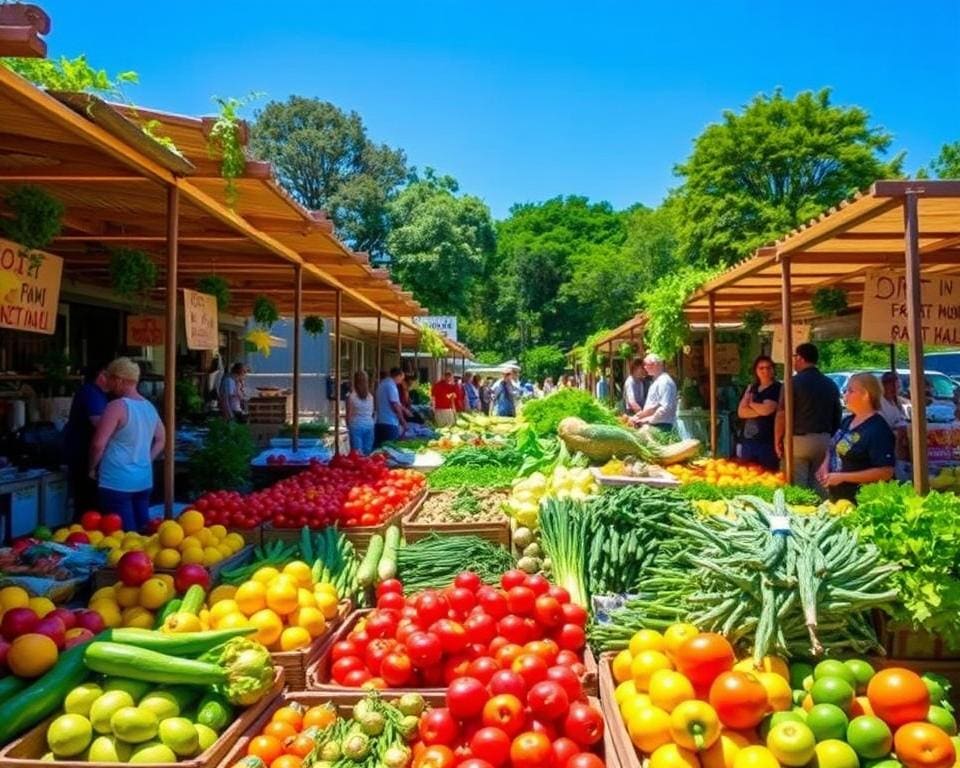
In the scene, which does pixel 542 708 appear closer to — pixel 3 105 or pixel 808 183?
pixel 3 105

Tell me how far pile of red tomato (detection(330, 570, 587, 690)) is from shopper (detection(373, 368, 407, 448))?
890 centimetres

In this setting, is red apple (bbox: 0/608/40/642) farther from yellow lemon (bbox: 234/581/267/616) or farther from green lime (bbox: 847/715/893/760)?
green lime (bbox: 847/715/893/760)

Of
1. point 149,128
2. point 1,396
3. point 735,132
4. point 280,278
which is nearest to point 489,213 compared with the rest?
point 735,132

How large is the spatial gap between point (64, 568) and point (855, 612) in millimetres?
3772

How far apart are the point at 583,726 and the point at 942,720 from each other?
1166mm

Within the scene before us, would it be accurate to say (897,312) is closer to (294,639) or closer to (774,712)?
(774,712)

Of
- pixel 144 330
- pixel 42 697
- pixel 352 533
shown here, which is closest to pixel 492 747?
pixel 42 697

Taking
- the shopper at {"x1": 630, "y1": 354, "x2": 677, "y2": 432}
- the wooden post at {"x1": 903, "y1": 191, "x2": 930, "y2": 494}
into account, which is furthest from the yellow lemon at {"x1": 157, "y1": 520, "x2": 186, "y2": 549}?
the shopper at {"x1": 630, "y1": 354, "x2": 677, "y2": 432}

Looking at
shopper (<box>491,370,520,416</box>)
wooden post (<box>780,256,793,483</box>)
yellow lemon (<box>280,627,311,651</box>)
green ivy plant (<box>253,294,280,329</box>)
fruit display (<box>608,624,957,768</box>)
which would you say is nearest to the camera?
fruit display (<box>608,624,957,768</box>)

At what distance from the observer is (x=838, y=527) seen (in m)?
3.45

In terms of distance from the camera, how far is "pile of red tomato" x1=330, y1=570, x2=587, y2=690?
3199mm

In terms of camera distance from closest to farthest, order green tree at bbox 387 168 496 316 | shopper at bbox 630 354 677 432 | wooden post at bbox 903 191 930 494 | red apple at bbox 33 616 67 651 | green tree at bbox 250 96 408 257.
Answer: red apple at bbox 33 616 67 651, wooden post at bbox 903 191 930 494, shopper at bbox 630 354 677 432, green tree at bbox 387 168 496 316, green tree at bbox 250 96 408 257

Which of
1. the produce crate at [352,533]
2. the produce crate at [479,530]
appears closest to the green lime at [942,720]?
the produce crate at [479,530]

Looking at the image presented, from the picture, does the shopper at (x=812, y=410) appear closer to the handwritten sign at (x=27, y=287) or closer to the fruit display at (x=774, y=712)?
the fruit display at (x=774, y=712)
